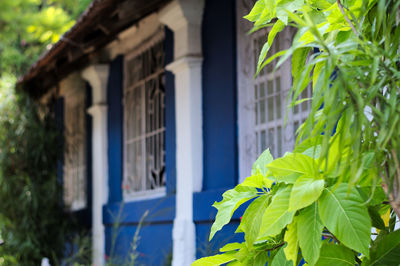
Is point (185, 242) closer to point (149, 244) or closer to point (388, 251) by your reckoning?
point (149, 244)

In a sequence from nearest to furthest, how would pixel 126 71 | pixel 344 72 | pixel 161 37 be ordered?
pixel 344 72
pixel 161 37
pixel 126 71

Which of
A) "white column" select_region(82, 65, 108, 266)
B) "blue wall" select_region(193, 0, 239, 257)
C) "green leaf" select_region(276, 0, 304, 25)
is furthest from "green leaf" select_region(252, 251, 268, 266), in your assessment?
"white column" select_region(82, 65, 108, 266)

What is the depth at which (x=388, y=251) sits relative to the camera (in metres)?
1.85

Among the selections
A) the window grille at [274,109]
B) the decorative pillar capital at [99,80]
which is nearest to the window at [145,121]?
the decorative pillar capital at [99,80]

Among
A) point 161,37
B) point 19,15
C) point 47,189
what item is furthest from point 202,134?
point 19,15

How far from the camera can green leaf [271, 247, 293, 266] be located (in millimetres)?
1996

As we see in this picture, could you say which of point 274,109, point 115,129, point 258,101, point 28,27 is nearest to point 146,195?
point 115,129

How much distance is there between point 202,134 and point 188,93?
401 mm

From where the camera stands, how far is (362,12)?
66.0 inches

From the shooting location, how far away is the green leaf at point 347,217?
5.63ft

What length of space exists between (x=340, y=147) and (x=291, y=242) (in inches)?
16.3

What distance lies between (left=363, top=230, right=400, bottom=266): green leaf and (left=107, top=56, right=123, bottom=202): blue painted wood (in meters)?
6.14

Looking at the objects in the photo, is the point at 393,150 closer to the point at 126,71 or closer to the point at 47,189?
the point at 126,71

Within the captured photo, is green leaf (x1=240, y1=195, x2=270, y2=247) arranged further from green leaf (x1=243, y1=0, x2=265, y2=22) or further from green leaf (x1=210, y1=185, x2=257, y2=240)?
green leaf (x1=243, y1=0, x2=265, y2=22)
